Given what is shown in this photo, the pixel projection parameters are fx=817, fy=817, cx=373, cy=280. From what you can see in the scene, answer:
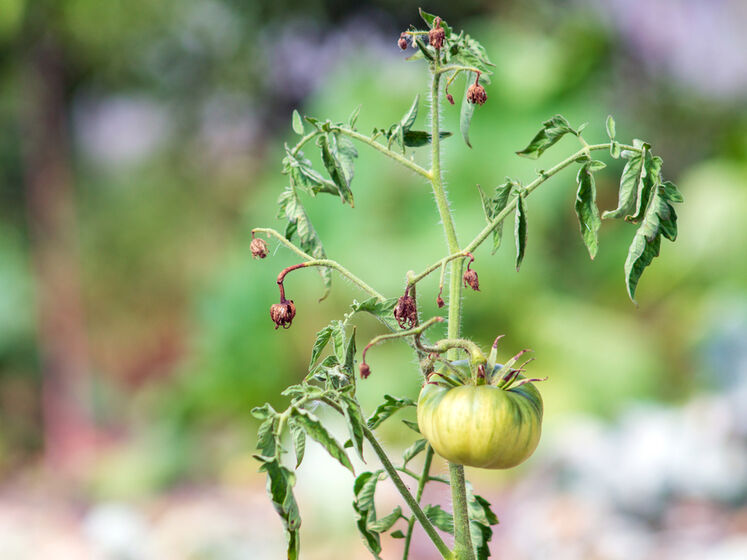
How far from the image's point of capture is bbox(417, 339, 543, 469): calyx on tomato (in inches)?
20.1

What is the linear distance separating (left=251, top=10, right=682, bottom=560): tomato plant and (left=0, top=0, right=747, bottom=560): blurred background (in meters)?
1.31

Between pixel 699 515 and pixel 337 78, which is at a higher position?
pixel 337 78

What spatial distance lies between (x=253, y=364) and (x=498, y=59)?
5.96 feet

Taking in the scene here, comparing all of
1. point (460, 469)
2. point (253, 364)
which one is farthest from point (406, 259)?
point (460, 469)

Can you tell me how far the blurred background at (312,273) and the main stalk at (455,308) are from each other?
132cm

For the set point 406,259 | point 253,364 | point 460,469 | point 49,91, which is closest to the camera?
point 460,469

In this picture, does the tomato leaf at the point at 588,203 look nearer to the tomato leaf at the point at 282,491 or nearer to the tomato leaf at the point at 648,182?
the tomato leaf at the point at 648,182

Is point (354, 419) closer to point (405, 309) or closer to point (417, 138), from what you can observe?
point (405, 309)

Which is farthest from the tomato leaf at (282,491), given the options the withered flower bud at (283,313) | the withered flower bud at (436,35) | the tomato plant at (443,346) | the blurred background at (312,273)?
the blurred background at (312,273)

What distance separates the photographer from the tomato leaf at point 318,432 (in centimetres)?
50

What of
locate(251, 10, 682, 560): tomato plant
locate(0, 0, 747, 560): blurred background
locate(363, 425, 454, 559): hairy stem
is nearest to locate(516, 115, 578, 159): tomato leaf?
locate(251, 10, 682, 560): tomato plant

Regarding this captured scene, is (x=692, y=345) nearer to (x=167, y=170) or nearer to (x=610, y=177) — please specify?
(x=610, y=177)

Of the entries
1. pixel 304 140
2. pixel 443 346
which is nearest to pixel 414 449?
pixel 443 346

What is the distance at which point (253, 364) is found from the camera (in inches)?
144
